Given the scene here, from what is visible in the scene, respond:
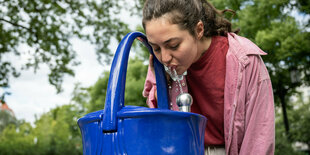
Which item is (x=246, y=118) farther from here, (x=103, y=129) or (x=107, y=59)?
(x=107, y=59)

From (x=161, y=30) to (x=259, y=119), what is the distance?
63cm

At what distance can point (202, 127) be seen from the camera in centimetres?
127

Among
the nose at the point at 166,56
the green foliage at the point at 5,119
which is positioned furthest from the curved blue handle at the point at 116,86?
the green foliage at the point at 5,119

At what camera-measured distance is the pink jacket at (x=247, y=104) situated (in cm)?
145

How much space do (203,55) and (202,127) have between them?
2.10ft

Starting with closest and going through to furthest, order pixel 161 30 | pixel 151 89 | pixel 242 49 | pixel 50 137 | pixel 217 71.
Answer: pixel 161 30
pixel 242 49
pixel 217 71
pixel 151 89
pixel 50 137

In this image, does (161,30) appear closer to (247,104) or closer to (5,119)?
(247,104)

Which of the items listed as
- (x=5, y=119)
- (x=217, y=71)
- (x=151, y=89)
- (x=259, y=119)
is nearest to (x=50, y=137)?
(x=151, y=89)

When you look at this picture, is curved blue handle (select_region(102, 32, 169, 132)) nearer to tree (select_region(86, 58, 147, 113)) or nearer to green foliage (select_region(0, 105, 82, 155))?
tree (select_region(86, 58, 147, 113))

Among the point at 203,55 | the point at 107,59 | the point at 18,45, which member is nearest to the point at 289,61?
the point at 107,59

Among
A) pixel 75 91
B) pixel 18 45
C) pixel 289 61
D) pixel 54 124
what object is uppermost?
pixel 18 45

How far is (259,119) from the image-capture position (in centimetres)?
146

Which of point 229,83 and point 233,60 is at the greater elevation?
point 233,60

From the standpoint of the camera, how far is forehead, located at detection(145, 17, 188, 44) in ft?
4.57
